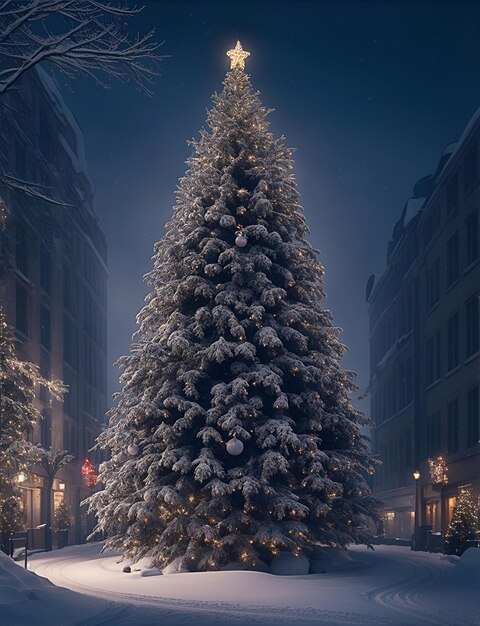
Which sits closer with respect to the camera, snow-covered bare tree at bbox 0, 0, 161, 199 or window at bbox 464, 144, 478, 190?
snow-covered bare tree at bbox 0, 0, 161, 199

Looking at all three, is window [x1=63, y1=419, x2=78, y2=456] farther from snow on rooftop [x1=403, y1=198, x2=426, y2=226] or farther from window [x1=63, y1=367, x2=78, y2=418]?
snow on rooftop [x1=403, y1=198, x2=426, y2=226]

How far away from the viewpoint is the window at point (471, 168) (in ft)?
142

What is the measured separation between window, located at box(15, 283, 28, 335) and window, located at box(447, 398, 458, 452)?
22.0 metres

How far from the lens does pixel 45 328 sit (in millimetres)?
54719

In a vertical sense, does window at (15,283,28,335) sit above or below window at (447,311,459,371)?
above

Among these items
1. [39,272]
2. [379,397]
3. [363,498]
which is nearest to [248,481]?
[363,498]

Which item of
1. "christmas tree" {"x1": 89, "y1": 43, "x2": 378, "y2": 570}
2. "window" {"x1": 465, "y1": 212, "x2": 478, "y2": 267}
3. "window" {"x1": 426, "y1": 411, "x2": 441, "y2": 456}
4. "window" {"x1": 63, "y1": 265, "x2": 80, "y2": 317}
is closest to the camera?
"christmas tree" {"x1": 89, "y1": 43, "x2": 378, "y2": 570}

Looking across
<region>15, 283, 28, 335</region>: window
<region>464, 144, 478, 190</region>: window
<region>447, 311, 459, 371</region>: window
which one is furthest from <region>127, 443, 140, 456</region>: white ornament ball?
<region>447, 311, 459, 371</region>: window

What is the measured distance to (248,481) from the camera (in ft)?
71.9

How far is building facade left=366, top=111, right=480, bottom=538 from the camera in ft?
143

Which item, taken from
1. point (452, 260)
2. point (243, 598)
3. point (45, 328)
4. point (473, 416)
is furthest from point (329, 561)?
point (45, 328)

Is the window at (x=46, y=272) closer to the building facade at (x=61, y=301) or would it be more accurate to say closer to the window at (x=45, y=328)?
the building facade at (x=61, y=301)

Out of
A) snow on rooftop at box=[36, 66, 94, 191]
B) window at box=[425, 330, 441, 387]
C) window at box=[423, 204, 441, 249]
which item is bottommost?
window at box=[425, 330, 441, 387]

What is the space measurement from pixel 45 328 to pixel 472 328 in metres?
24.3
